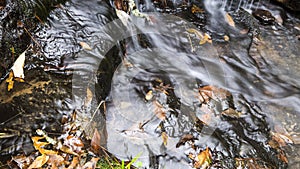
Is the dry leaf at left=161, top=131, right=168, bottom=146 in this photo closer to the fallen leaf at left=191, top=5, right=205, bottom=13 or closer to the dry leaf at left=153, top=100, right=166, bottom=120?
the dry leaf at left=153, top=100, right=166, bottom=120

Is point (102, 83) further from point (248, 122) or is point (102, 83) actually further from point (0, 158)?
point (248, 122)

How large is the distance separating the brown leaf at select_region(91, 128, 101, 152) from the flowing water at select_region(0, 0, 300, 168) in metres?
0.09

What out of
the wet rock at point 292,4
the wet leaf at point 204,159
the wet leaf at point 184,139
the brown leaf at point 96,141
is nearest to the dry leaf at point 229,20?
the wet rock at point 292,4

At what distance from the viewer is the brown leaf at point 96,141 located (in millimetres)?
3132

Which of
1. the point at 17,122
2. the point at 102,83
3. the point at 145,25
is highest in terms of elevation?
the point at 145,25

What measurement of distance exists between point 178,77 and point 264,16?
2.21 m

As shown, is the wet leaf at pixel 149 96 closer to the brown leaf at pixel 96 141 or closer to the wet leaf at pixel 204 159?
the brown leaf at pixel 96 141

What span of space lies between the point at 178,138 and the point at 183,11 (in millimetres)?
2544

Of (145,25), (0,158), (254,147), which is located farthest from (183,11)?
(0,158)

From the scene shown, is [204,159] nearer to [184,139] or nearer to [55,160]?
[184,139]

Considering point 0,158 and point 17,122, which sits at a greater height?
point 17,122

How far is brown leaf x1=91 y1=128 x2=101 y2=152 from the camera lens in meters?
3.13

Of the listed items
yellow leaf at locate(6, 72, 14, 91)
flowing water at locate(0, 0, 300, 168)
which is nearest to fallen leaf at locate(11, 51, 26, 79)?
yellow leaf at locate(6, 72, 14, 91)

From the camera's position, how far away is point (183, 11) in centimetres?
516
